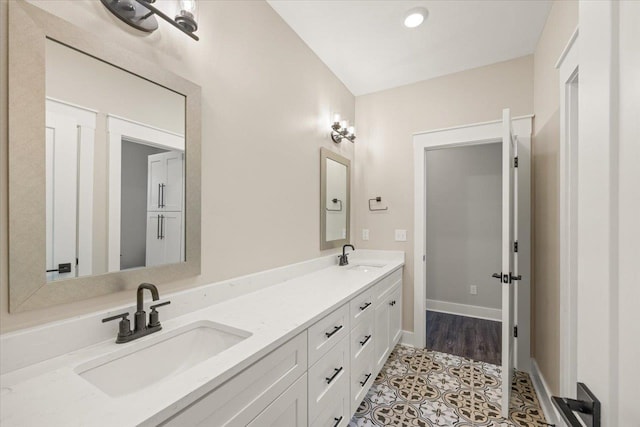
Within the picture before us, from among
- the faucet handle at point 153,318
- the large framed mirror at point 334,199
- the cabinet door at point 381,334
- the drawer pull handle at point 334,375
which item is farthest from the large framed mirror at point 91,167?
the cabinet door at point 381,334

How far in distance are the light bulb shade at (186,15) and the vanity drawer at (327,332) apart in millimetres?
1458

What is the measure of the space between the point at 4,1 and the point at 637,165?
5.19 ft

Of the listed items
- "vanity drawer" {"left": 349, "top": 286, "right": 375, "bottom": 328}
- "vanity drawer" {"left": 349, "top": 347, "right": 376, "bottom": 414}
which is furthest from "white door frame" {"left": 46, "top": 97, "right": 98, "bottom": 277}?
"vanity drawer" {"left": 349, "top": 347, "right": 376, "bottom": 414}

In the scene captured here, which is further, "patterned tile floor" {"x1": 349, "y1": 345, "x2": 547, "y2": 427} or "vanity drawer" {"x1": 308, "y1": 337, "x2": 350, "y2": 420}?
"patterned tile floor" {"x1": 349, "y1": 345, "x2": 547, "y2": 427}

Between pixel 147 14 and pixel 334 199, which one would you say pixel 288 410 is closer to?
pixel 147 14

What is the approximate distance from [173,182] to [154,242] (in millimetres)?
284

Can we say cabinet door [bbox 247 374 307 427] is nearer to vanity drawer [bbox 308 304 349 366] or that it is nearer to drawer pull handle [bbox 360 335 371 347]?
vanity drawer [bbox 308 304 349 366]

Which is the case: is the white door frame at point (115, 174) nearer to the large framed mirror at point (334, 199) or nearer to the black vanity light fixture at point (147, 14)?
the black vanity light fixture at point (147, 14)

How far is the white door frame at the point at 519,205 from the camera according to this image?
7.77ft

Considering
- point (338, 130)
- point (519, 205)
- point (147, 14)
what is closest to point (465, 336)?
point (519, 205)

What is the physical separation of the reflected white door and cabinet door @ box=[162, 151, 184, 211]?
0.32m

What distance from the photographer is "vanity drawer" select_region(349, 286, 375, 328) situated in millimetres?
1699

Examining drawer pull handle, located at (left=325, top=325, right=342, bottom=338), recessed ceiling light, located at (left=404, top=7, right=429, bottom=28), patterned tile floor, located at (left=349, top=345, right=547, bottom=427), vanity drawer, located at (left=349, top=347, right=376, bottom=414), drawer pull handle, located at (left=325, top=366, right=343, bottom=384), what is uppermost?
recessed ceiling light, located at (left=404, top=7, right=429, bottom=28)

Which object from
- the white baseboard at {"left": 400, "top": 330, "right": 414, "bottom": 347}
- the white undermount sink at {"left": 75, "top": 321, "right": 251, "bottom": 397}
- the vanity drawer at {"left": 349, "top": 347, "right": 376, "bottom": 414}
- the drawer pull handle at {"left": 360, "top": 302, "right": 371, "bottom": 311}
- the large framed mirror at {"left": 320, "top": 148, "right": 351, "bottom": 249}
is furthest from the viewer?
the white baseboard at {"left": 400, "top": 330, "right": 414, "bottom": 347}
